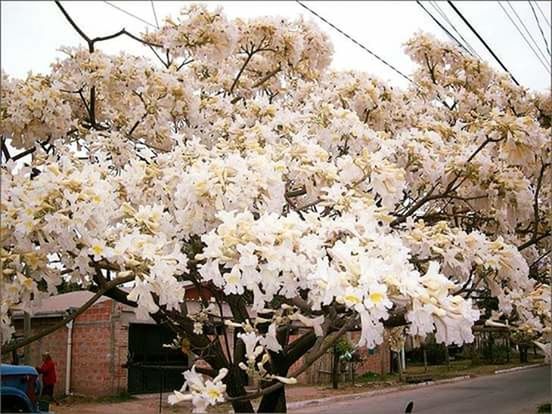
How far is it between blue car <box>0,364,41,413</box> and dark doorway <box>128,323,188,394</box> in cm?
1016

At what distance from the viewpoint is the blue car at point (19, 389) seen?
662 cm

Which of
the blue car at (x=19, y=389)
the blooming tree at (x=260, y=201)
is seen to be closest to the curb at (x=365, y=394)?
the blue car at (x=19, y=389)

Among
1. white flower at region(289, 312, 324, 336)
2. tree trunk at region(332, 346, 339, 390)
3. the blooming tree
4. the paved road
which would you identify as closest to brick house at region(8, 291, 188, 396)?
the paved road

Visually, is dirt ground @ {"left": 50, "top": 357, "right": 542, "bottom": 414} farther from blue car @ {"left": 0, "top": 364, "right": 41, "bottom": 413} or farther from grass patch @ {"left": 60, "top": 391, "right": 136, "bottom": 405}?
blue car @ {"left": 0, "top": 364, "right": 41, "bottom": 413}

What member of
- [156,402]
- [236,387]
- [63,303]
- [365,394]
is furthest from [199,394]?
[365,394]

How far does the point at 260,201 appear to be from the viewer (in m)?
3.71

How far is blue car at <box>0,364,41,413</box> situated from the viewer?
662 cm

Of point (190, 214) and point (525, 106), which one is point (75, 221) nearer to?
point (190, 214)

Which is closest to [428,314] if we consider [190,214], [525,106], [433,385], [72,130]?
[190,214]

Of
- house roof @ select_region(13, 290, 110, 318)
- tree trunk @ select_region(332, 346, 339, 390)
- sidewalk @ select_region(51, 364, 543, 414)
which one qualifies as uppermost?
house roof @ select_region(13, 290, 110, 318)

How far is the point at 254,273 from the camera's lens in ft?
10.1

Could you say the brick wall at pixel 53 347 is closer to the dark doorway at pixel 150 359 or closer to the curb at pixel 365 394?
the dark doorway at pixel 150 359

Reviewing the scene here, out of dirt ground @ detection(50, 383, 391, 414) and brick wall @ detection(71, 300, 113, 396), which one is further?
brick wall @ detection(71, 300, 113, 396)

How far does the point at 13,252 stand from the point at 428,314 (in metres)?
2.12
